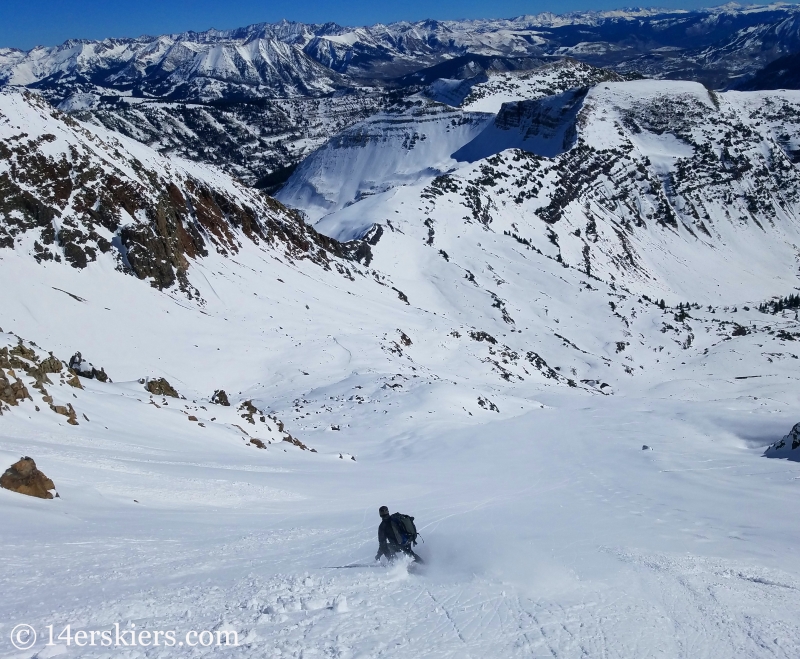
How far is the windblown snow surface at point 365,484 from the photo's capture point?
650 cm

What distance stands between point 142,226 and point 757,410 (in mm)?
33932

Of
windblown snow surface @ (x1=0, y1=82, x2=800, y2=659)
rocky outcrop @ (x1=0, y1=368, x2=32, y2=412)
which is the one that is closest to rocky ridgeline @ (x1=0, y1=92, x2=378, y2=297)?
windblown snow surface @ (x1=0, y1=82, x2=800, y2=659)

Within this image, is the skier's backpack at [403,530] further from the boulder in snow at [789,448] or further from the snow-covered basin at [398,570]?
the boulder in snow at [789,448]

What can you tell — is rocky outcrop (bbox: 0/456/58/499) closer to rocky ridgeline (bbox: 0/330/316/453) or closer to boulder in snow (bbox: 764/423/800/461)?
rocky ridgeline (bbox: 0/330/316/453)

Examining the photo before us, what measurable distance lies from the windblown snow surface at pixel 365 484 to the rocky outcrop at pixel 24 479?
0.33 metres

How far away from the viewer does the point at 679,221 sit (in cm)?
12181

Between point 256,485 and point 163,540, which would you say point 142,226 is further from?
point 163,540

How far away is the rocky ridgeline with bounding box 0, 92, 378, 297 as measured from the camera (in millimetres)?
30422

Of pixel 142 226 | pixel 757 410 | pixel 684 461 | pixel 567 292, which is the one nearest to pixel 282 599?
pixel 684 461

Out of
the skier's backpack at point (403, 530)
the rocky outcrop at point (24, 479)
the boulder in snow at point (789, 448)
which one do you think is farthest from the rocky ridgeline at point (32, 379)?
the boulder in snow at point (789, 448)

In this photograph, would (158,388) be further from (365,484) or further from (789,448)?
(789,448)

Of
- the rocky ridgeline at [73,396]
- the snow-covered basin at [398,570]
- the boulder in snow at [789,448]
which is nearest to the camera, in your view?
the snow-covered basin at [398,570]

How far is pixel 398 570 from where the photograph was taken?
8.31 meters

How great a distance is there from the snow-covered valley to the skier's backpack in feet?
1.11
